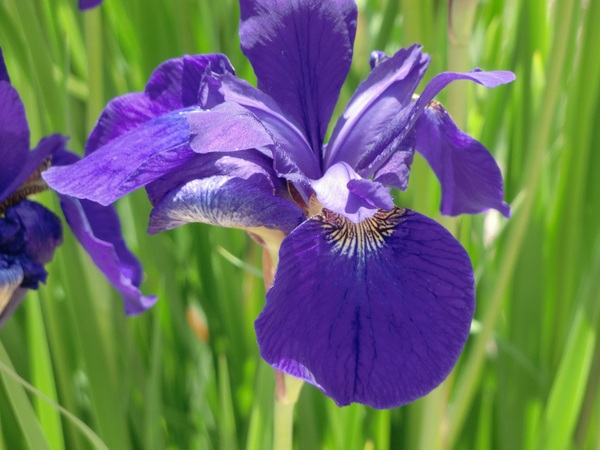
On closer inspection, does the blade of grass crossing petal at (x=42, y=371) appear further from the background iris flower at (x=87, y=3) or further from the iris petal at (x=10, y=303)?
the background iris flower at (x=87, y=3)

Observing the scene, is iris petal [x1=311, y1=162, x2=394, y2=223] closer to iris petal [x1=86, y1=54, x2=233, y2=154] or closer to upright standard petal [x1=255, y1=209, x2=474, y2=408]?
upright standard petal [x1=255, y1=209, x2=474, y2=408]

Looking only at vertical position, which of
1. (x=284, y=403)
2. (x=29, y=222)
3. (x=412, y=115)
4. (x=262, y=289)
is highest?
(x=412, y=115)

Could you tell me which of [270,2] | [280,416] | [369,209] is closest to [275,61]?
[270,2]

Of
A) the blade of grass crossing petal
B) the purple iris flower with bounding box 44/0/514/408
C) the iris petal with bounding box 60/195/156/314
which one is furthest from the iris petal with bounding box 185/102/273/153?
the blade of grass crossing petal

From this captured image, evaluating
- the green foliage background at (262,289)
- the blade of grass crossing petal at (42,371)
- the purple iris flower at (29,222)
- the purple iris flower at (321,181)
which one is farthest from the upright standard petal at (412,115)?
the blade of grass crossing petal at (42,371)

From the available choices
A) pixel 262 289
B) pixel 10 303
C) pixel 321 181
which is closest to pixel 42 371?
pixel 10 303

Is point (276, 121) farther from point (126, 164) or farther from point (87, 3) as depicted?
point (87, 3)
